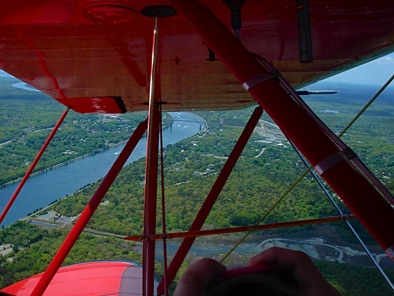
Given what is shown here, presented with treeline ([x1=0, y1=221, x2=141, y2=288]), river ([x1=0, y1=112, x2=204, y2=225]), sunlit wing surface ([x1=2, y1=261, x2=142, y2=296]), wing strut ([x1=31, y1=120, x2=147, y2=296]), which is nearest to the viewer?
wing strut ([x1=31, y1=120, x2=147, y2=296])

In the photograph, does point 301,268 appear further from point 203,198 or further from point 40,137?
point 40,137

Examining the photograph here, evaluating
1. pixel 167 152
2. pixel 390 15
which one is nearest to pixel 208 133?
pixel 167 152

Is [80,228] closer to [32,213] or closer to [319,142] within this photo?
[319,142]

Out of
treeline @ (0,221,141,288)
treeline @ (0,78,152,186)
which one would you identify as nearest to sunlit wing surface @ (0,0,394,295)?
treeline @ (0,221,141,288)

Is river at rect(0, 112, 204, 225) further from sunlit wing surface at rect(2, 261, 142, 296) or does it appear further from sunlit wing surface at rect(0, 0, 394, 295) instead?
sunlit wing surface at rect(0, 0, 394, 295)

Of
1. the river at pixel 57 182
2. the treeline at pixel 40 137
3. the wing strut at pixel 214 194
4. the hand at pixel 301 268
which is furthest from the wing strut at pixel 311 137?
the treeline at pixel 40 137

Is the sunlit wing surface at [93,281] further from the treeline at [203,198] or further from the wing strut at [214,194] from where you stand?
the treeline at [203,198]

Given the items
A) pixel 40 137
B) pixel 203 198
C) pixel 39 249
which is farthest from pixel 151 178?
pixel 40 137
